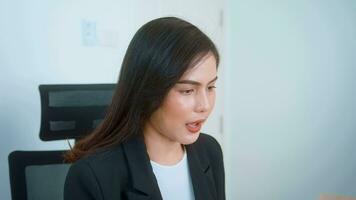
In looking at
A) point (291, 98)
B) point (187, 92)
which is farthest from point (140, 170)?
point (291, 98)

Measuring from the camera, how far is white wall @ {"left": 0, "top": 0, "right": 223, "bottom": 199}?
61.0 inches

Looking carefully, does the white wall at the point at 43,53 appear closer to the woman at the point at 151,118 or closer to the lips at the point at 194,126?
the woman at the point at 151,118

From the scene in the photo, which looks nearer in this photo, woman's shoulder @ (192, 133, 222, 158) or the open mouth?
the open mouth

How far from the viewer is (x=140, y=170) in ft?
3.18

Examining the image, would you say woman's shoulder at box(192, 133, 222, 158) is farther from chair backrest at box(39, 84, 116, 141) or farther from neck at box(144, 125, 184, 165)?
chair backrest at box(39, 84, 116, 141)

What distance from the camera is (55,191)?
3.95ft

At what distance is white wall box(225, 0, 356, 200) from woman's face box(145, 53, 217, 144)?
165 cm

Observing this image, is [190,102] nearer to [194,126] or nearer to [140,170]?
[194,126]

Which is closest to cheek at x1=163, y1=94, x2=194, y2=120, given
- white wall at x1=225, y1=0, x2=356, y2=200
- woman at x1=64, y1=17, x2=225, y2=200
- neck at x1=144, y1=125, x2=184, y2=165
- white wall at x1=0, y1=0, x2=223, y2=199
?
woman at x1=64, y1=17, x2=225, y2=200

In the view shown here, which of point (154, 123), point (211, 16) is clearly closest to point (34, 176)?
point (154, 123)

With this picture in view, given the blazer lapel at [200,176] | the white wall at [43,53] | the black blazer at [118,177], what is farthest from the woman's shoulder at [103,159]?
the white wall at [43,53]

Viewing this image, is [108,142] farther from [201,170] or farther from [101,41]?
[101,41]

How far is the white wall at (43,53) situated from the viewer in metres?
1.55

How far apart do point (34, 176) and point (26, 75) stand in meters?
0.61
